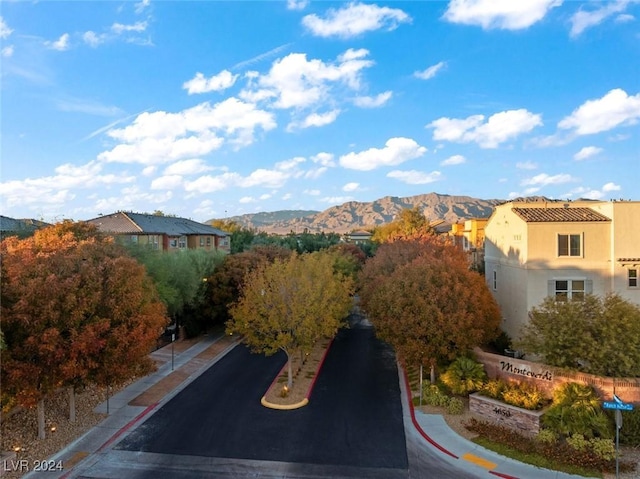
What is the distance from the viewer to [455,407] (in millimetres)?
18891

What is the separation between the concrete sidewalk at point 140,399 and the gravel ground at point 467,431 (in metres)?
12.4

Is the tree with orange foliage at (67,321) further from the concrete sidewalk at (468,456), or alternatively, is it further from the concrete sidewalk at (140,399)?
the concrete sidewalk at (468,456)

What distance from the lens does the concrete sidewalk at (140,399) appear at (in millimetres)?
15125

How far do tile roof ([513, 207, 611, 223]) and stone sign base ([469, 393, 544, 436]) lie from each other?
10.8 meters

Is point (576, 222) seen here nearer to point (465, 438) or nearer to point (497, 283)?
point (497, 283)

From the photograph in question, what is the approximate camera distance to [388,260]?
3036 cm

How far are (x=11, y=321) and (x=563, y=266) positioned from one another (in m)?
25.2

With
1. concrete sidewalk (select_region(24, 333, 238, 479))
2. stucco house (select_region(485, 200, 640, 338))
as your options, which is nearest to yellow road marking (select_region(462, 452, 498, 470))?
stucco house (select_region(485, 200, 640, 338))

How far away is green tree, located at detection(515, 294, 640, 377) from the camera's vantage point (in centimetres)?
1697

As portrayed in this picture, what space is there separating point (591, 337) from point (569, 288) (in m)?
7.63

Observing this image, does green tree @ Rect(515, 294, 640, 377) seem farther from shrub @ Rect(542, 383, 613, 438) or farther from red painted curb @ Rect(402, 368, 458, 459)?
red painted curb @ Rect(402, 368, 458, 459)

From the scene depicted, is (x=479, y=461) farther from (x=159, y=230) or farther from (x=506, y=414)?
(x=159, y=230)

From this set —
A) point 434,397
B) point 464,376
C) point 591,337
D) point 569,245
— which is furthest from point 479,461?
point 569,245

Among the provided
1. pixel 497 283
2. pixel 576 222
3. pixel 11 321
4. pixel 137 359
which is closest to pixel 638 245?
pixel 576 222
